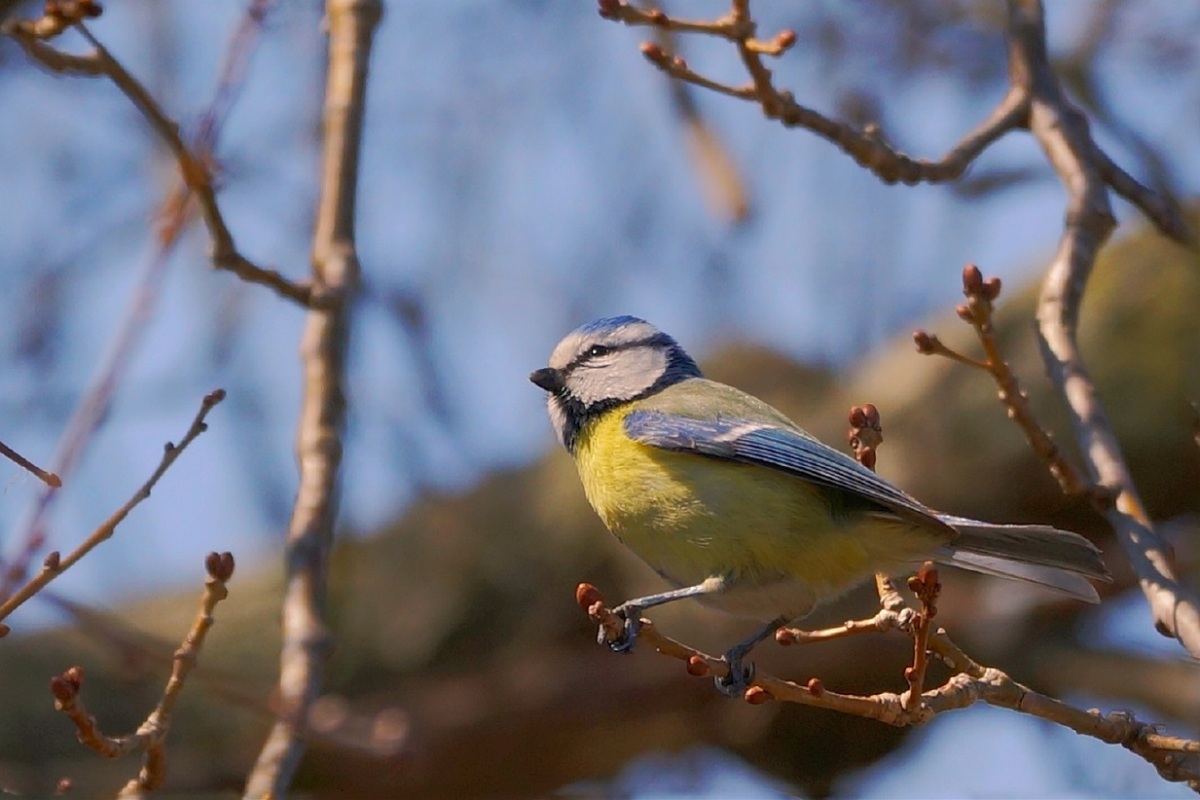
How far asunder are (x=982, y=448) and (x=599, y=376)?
A: 1.82 meters

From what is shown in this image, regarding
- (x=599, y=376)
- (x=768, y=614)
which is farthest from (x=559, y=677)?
(x=768, y=614)

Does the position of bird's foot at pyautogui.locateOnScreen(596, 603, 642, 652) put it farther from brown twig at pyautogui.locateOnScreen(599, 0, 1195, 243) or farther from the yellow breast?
brown twig at pyautogui.locateOnScreen(599, 0, 1195, 243)

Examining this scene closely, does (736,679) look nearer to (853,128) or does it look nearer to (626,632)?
(626,632)

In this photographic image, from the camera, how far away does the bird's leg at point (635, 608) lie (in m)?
1.92

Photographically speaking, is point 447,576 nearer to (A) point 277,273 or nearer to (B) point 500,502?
(B) point 500,502

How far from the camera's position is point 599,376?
3.03m

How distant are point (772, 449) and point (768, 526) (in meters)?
0.19

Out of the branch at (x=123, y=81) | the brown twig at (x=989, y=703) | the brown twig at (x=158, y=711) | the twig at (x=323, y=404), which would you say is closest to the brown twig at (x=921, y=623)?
the brown twig at (x=989, y=703)

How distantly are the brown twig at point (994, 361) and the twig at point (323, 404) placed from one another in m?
0.91

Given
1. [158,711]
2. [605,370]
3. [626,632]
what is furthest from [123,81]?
[605,370]

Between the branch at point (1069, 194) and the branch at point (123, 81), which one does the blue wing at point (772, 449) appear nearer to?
the branch at point (1069, 194)

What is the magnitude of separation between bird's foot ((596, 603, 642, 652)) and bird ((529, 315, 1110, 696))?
0.13 metres

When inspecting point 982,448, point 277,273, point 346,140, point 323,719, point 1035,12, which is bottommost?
point 323,719

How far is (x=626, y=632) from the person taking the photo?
202cm
